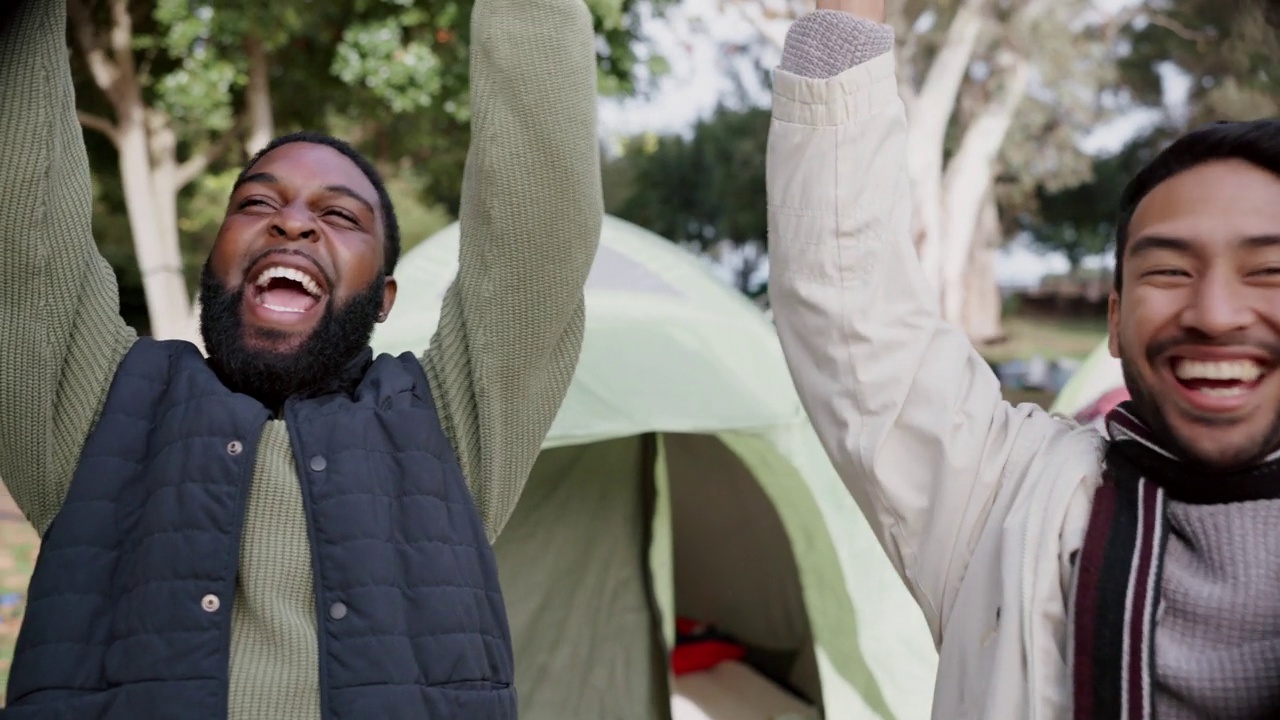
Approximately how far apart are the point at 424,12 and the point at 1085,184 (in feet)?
59.8

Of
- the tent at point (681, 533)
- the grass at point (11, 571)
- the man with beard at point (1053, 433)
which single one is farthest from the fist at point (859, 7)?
the grass at point (11, 571)

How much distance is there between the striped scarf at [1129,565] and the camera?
4.24ft

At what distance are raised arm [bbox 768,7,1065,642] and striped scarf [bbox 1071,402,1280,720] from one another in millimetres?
115

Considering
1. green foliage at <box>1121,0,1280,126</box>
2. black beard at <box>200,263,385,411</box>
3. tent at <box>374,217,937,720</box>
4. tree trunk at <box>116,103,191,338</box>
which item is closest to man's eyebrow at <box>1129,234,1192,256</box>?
black beard at <box>200,263,385,411</box>

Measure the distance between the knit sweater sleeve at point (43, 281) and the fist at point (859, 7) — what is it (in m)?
0.96

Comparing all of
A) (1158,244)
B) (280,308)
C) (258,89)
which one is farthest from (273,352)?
(258,89)

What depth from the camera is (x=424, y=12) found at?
814 centimetres

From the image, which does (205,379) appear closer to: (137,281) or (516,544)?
(516,544)

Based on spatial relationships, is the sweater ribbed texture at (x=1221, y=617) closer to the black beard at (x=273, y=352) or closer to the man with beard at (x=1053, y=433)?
the man with beard at (x=1053, y=433)

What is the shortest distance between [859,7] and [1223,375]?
0.59 meters

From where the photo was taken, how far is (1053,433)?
1.50 m

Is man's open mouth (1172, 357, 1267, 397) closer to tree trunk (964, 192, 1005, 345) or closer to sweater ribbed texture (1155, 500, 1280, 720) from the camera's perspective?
sweater ribbed texture (1155, 500, 1280, 720)

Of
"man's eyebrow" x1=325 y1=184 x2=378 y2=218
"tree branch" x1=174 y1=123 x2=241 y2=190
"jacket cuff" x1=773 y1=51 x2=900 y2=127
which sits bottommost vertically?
"man's eyebrow" x1=325 y1=184 x2=378 y2=218

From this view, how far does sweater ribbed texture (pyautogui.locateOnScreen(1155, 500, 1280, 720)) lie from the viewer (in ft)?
4.17
